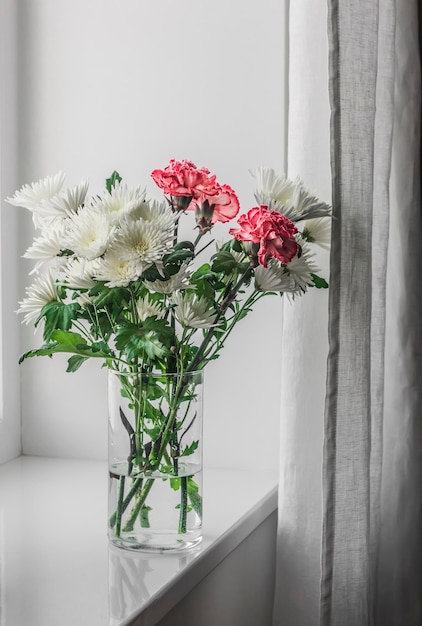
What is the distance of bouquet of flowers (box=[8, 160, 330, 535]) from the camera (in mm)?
987

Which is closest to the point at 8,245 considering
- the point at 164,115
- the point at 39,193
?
the point at 164,115

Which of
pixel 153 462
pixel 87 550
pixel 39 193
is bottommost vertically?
pixel 87 550

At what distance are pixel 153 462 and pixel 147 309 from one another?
18 cm

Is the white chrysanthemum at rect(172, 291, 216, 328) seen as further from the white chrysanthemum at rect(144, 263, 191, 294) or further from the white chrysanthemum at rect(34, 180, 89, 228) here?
the white chrysanthemum at rect(34, 180, 89, 228)

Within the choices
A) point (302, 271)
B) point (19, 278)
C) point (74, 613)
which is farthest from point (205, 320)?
point (19, 278)

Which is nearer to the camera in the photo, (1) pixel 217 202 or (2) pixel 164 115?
(1) pixel 217 202

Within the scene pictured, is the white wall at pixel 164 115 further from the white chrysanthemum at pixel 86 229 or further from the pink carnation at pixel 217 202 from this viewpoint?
the white chrysanthemum at pixel 86 229

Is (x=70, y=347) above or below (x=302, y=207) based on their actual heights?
below

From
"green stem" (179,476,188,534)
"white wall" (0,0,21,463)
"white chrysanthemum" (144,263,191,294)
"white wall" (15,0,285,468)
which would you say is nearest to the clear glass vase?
"green stem" (179,476,188,534)

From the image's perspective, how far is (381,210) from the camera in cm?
120

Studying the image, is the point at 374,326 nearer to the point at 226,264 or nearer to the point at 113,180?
the point at 226,264

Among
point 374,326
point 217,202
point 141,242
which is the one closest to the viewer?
point 141,242

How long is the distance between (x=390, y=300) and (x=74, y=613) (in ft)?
2.14

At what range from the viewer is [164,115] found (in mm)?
1438
